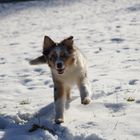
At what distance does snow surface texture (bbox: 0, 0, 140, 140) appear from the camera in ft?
17.9

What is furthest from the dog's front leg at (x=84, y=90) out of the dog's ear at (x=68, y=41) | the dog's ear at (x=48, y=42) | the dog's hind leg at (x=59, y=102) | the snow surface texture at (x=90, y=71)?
the dog's ear at (x=48, y=42)

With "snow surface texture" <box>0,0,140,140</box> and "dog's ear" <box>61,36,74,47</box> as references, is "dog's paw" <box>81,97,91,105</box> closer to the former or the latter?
"snow surface texture" <box>0,0,140,140</box>

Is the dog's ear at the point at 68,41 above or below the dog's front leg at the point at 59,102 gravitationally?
above

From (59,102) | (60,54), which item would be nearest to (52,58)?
(60,54)

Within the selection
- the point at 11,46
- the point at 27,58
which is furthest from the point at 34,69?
the point at 11,46

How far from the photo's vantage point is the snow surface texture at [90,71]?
546 cm

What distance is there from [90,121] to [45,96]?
1780 mm

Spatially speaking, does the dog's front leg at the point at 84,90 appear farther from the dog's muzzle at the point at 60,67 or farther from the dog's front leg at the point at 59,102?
the dog's muzzle at the point at 60,67

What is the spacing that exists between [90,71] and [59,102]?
2608 millimetres

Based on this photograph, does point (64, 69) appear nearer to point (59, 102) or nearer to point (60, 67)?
point (60, 67)

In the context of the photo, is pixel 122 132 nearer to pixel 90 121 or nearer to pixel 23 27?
pixel 90 121

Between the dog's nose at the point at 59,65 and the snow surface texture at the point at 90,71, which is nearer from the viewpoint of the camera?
the snow surface texture at the point at 90,71

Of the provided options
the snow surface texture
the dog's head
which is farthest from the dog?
the snow surface texture

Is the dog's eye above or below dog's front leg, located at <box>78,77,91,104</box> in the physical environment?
above
